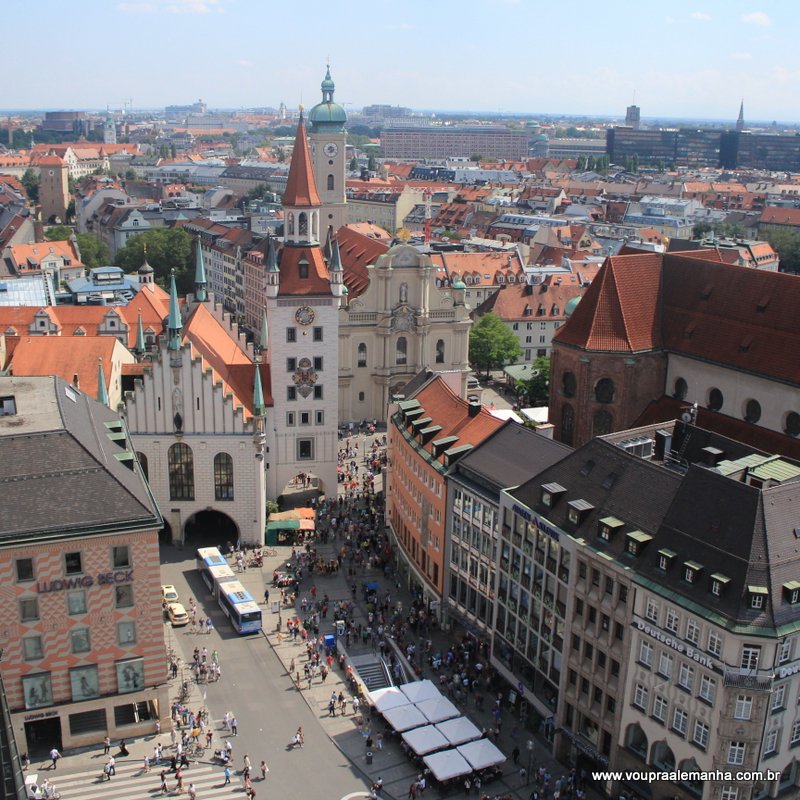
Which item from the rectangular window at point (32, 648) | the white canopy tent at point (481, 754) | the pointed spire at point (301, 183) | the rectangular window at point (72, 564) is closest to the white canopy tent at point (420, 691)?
the white canopy tent at point (481, 754)

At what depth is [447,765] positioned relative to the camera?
48562mm

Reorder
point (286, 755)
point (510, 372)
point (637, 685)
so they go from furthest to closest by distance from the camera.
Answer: point (510, 372) → point (286, 755) → point (637, 685)

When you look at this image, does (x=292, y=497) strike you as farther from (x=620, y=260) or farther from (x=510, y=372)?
(x=510, y=372)

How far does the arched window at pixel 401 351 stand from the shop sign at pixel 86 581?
60.5 meters

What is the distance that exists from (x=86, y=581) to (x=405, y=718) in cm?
1676

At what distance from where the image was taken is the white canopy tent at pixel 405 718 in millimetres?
51531

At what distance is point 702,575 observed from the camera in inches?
1716

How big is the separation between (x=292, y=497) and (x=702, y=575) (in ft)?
152

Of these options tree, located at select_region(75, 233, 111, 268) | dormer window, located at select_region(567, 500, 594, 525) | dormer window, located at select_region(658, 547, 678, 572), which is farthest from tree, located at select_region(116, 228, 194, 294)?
dormer window, located at select_region(658, 547, 678, 572)

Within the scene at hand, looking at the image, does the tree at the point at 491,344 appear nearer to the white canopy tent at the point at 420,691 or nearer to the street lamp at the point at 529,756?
the white canopy tent at the point at 420,691

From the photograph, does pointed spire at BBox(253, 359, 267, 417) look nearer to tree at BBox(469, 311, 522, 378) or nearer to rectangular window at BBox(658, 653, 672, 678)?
rectangular window at BBox(658, 653, 672, 678)

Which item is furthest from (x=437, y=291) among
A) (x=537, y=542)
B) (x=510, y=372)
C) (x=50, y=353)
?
(x=537, y=542)

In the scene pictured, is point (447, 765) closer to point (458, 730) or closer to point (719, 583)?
point (458, 730)

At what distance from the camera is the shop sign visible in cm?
4858
